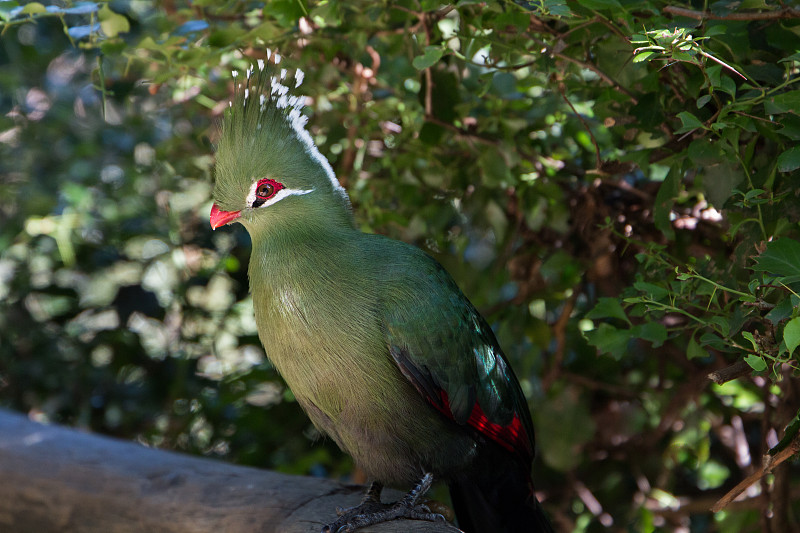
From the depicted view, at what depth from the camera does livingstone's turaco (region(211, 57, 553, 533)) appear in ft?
4.74

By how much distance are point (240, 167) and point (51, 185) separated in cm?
189

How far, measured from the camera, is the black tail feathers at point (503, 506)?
1722 mm

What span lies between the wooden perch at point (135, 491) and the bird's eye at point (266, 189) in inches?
28.5

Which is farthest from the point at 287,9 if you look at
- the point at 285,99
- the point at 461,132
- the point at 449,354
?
the point at 449,354

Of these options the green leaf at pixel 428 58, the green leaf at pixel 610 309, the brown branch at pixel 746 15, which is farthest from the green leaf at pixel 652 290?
the green leaf at pixel 428 58

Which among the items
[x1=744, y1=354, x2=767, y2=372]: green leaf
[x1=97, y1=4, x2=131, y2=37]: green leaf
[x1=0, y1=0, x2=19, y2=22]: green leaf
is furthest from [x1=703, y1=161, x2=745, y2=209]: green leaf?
[x1=0, y1=0, x2=19, y2=22]: green leaf

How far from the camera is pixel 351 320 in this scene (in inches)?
56.7

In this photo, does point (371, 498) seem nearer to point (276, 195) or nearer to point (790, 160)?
point (276, 195)

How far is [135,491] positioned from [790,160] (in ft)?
5.93

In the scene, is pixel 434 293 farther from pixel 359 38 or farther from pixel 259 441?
pixel 259 441

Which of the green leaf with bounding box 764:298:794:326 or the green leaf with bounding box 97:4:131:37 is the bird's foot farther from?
the green leaf with bounding box 97:4:131:37

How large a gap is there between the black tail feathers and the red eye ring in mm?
782

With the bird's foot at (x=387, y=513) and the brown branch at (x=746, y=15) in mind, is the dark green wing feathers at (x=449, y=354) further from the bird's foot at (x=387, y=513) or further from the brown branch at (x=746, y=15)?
the brown branch at (x=746, y=15)

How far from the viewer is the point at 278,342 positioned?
1466mm
